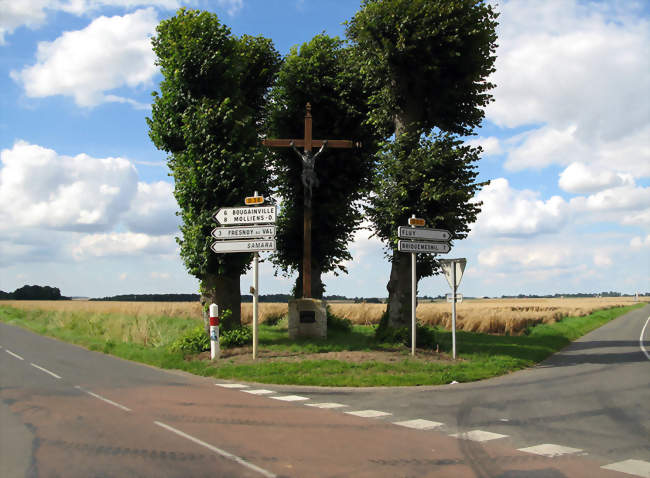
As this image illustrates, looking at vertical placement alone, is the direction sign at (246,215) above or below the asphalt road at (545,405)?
above

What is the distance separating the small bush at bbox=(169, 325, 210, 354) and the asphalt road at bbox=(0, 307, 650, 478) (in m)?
3.19

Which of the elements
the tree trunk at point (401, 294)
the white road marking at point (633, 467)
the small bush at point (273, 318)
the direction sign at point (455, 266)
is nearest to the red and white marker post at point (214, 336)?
the tree trunk at point (401, 294)

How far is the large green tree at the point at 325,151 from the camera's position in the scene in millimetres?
23227

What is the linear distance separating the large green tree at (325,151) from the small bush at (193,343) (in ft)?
27.0

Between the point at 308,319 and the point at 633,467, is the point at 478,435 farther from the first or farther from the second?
the point at 308,319

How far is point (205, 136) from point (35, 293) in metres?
116

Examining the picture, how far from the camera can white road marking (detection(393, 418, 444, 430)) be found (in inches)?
307

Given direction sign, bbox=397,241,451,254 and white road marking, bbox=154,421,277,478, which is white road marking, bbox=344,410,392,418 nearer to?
white road marking, bbox=154,421,277,478

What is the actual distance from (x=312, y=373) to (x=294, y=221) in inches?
460

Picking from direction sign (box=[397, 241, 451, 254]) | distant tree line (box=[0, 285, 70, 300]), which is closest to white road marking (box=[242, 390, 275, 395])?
direction sign (box=[397, 241, 451, 254])

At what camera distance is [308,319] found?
1891 cm

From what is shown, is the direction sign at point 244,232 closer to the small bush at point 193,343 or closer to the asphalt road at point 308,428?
the small bush at point 193,343

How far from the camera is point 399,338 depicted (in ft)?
59.7

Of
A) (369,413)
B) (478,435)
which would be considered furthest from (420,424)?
(369,413)
